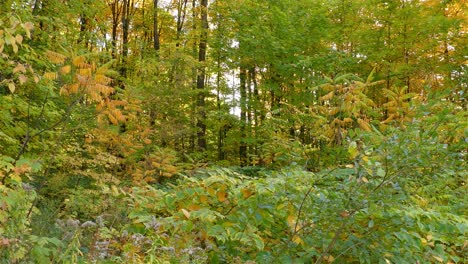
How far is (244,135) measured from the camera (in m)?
13.6

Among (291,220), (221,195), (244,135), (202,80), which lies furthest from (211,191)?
(202,80)

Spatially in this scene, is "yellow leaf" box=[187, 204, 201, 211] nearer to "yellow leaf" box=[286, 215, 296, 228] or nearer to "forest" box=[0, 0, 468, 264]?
"forest" box=[0, 0, 468, 264]

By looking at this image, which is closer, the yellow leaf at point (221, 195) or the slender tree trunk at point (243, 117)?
the yellow leaf at point (221, 195)

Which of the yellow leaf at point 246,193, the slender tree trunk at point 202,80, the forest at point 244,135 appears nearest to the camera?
the forest at point 244,135

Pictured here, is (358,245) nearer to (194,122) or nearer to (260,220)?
(260,220)

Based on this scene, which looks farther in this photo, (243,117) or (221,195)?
(243,117)

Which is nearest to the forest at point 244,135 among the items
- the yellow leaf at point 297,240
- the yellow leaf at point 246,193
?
the yellow leaf at point 246,193

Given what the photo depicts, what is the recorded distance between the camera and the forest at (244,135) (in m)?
2.64

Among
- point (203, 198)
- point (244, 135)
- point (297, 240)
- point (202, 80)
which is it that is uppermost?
point (202, 80)

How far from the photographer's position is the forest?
2.64 metres

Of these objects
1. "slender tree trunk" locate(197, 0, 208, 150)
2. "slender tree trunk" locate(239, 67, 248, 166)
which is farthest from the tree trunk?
"slender tree trunk" locate(197, 0, 208, 150)

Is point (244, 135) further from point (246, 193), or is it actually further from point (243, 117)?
point (246, 193)

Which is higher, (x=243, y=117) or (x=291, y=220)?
(x=243, y=117)

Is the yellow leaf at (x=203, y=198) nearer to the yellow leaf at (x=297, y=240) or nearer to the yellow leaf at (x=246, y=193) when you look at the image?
the yellow leaf at (x=246, y=193)
